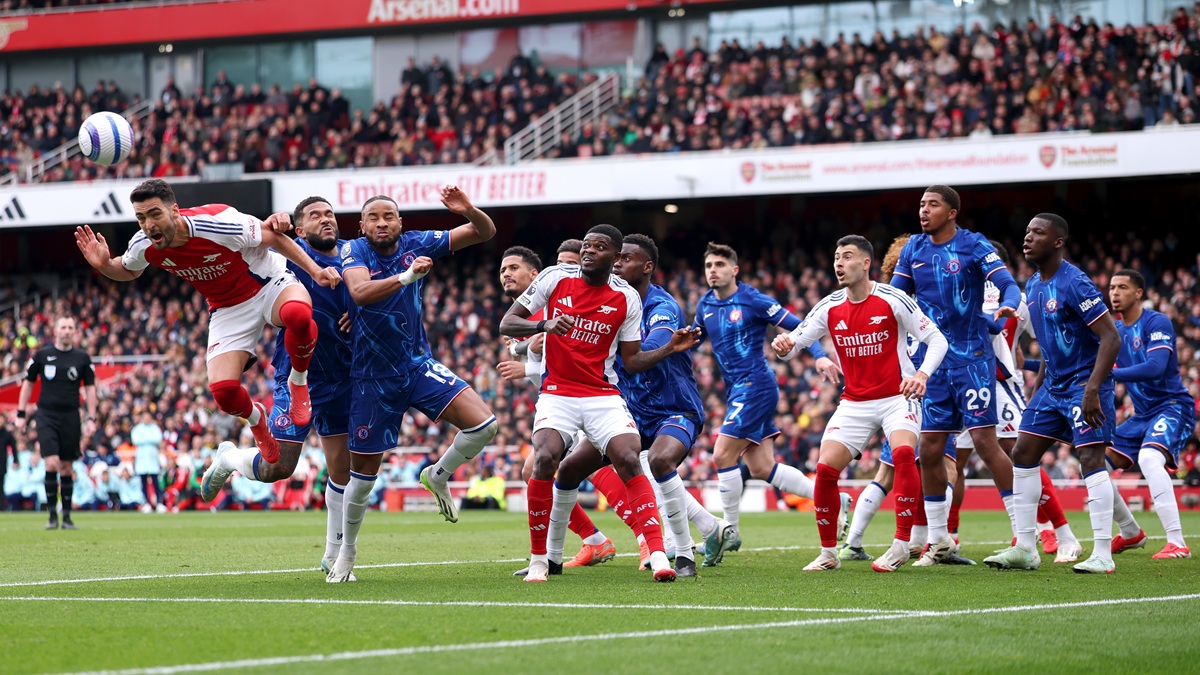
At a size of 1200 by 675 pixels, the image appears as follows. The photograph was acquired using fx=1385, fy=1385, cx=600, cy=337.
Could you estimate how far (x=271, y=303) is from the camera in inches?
355

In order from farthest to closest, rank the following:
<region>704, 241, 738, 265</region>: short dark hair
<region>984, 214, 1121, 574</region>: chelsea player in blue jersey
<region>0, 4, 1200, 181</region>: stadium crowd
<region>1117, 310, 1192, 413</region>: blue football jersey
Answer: <region>0, 4, 1200, 181</region>: stadium crowd < <region>704, 241, 738, 265</region>: short dark hair < <region>1117, 310, 1192, 413</region>: blue football jersey < <region>984, 214, 1121, 574</region>: chelsea player in blue jersey

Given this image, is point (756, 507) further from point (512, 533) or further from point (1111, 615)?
point (1111, 615)

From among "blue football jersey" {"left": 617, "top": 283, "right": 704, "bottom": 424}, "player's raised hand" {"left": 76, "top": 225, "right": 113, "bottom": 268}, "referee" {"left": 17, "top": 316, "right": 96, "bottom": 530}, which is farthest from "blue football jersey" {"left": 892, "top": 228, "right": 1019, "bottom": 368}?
"referee" {"left": 17, "top": 316, "right": 96, "bottom": 530}

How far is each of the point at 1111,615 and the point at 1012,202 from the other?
26.0 m

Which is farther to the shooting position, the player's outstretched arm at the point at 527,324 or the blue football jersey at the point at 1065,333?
the blue football jersey at the point at 1065,333

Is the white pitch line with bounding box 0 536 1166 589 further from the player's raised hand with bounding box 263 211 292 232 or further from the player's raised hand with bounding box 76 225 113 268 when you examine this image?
the player's raised hand with bounding box 263 211 292 232

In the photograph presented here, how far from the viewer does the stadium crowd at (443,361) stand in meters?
25.5

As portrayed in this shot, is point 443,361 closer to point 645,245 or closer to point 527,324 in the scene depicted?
point 645,245

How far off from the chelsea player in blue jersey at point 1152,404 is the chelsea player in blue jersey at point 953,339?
1604 millimetres

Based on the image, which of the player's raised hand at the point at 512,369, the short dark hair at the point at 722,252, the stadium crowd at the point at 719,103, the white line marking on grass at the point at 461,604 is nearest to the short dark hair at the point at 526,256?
the player's raised hand at the point at 512,369

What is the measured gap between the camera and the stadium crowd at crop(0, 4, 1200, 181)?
91.2 ft

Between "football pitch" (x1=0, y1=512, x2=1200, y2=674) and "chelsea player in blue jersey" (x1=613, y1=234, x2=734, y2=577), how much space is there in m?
0.60

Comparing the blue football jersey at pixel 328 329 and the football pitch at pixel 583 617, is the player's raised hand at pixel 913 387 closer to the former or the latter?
the football pitch at pixel 583 617

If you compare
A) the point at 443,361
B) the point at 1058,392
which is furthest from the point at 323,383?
the point at 443,361
